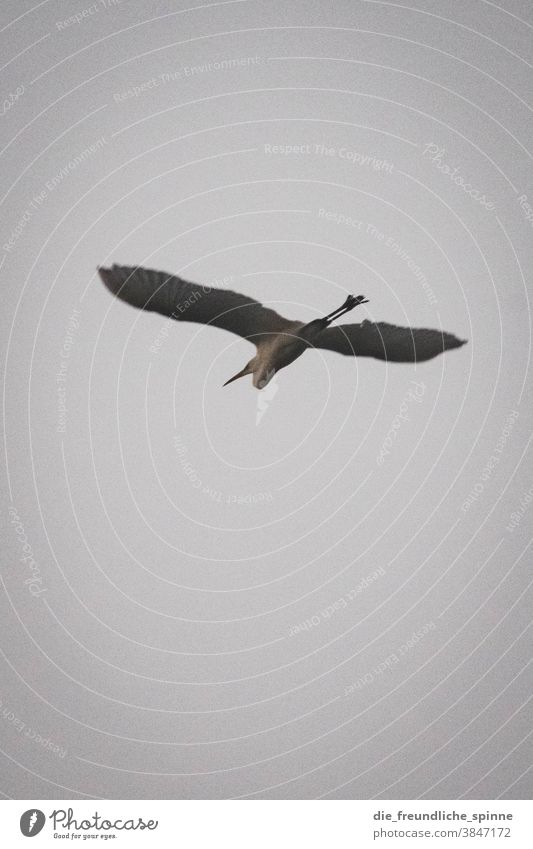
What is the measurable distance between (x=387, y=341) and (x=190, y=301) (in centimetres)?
39

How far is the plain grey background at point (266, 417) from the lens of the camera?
1.67m

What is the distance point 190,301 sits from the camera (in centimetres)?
169

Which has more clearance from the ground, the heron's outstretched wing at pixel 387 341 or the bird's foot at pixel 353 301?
the bird's foot at pixel 353 301

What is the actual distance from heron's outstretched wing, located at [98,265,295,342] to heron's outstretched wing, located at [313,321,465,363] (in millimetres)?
96

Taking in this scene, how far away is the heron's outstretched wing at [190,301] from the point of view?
5.53 feet

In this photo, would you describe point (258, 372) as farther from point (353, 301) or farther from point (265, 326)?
point (353, 301)

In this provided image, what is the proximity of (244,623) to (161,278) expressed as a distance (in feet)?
2.25
